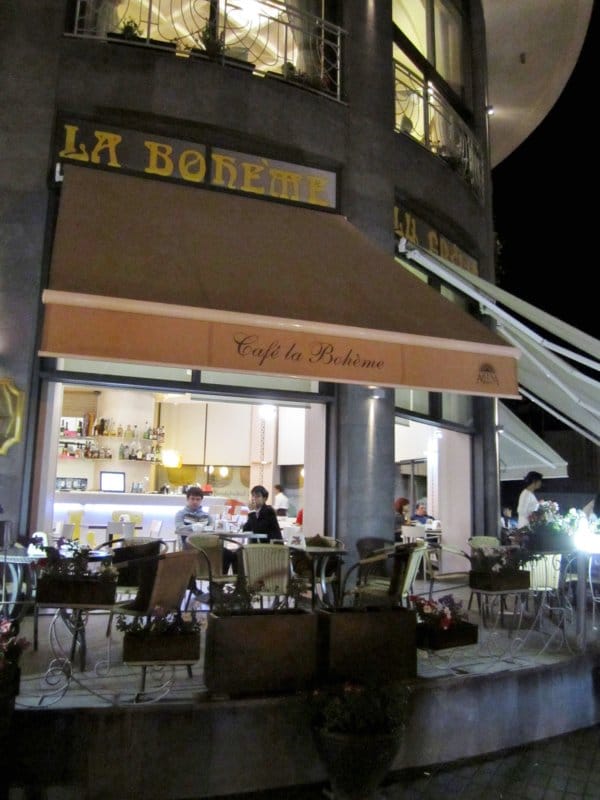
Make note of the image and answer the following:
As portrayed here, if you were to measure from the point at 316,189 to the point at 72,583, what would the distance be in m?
5.39

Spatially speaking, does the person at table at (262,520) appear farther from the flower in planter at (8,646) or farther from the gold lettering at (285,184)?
the flower in planter at (8,646)

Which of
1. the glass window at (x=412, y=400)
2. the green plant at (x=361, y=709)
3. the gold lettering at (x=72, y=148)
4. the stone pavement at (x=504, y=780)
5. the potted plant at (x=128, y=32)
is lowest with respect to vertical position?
the stone pavement at (x=504, y=780)

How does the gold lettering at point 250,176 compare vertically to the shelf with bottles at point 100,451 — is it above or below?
above

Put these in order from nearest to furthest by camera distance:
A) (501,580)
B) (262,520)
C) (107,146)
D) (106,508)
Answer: (501,580) < (107,146) < (262,520) < (106,508)

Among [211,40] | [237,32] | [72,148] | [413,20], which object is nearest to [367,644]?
[72,148]

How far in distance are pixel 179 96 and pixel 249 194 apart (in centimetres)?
126

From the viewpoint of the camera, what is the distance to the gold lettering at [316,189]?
8523mm

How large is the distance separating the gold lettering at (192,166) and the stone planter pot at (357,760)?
5.82 metres

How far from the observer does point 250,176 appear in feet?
26.8

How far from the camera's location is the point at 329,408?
28.1 ft

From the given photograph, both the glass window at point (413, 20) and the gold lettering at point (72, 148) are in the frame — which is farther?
the glass window at point (413, 20)

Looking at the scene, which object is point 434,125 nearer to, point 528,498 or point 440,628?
point 528,498

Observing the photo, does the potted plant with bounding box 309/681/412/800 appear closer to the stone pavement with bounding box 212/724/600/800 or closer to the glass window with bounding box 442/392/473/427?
the stone pavement with bounding box 212/724/600/800

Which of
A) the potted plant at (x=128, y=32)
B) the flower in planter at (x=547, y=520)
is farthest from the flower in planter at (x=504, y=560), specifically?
the potted plant at (x=128, y=32)
